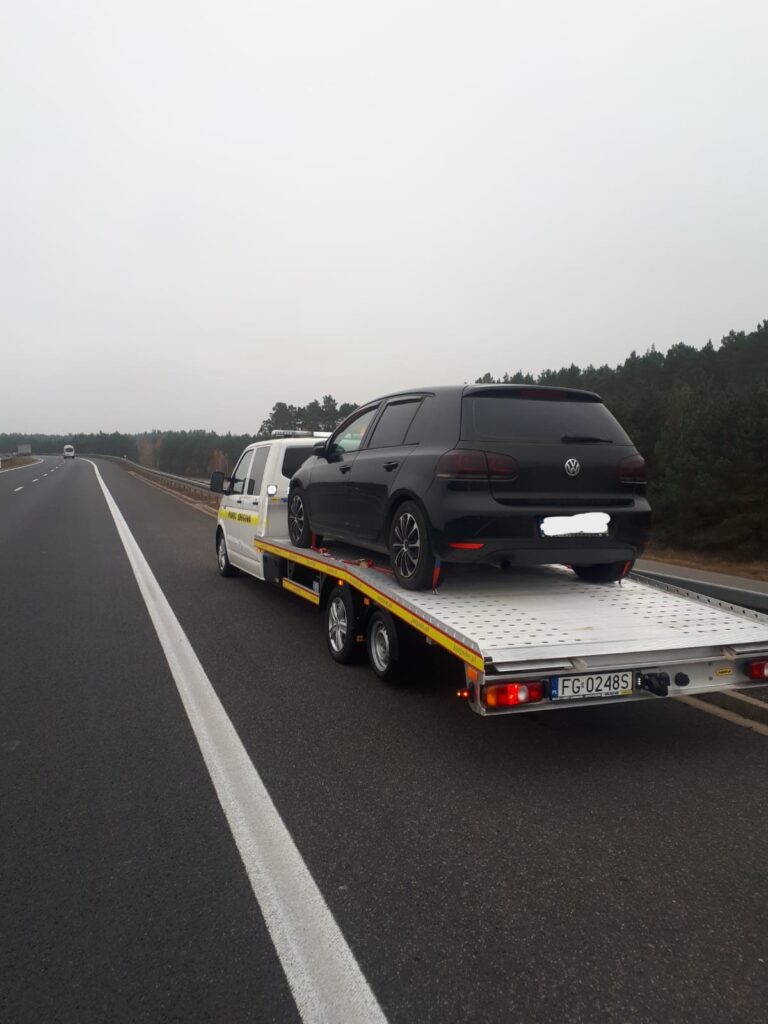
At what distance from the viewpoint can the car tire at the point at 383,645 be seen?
5.34 metres

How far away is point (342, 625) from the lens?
625 cm

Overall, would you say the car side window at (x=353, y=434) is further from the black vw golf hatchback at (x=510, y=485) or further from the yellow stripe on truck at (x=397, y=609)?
the yellow stripe on truck at (x=397, y=609)

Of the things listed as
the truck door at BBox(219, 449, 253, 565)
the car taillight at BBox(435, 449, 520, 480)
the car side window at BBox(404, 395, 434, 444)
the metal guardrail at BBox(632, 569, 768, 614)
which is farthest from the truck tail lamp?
the truck door at BBox(219, 449, 253, 565)

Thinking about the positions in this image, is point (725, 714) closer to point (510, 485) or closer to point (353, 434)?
point (510, 485)

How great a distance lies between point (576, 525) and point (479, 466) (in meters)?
0.76

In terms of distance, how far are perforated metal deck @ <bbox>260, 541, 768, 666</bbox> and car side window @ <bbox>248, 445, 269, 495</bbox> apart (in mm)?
3687

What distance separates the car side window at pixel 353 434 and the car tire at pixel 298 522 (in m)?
0.88

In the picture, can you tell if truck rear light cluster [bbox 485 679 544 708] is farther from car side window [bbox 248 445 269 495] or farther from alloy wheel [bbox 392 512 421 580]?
car side window [bbox 248 445 269 495]

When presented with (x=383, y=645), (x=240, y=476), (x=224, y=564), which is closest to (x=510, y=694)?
(x=383, y=645)

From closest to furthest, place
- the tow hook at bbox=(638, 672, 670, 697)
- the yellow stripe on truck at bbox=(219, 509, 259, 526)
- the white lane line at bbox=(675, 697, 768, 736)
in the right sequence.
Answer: the tow hook at bbox=(638, 672, 670, 697)
the white lane line at bbox=(675, 697, 768, 736)
the yellow stripe on truck at bbox=(219, 509, 259, 526)

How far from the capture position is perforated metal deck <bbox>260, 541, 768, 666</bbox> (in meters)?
4.02

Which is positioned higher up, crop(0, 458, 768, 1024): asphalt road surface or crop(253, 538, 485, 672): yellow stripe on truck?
crop(253, 538, 485, 672): yellow stripe on truck

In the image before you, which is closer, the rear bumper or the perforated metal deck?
the perforated metal deck

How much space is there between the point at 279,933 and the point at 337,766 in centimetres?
151
